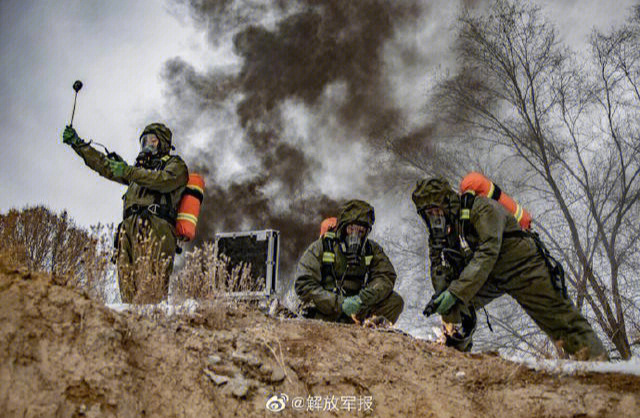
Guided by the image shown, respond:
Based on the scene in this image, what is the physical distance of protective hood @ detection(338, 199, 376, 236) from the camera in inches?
224

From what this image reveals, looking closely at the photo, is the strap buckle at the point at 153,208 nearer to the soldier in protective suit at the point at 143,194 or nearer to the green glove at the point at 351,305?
the soldier in protective suit at the point at 143,194

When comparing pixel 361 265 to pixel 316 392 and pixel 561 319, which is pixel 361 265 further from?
pixel 316 392

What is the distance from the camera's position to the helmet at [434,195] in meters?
5.32

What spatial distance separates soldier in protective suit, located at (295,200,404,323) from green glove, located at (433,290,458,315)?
2.45ft

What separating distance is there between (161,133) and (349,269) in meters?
2.61

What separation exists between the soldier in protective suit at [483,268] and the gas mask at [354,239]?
70 cm

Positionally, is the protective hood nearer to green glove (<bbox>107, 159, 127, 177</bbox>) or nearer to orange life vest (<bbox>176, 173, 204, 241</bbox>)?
orange life vest (<bbox>176, 173, 204, 241</bbox>)

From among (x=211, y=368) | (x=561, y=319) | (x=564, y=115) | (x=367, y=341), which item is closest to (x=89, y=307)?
(x=211, y=368)

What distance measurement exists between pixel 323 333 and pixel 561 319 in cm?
263

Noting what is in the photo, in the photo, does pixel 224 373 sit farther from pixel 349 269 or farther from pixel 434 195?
pixel 434 195

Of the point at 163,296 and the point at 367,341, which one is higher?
the point at 163,296

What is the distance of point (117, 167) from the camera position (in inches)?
207

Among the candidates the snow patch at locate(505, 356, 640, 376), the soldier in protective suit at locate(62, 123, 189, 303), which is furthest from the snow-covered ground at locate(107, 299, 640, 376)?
the soldier in protective suit at locate(62, 123, 189, 303)

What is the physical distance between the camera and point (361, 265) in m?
5.69
